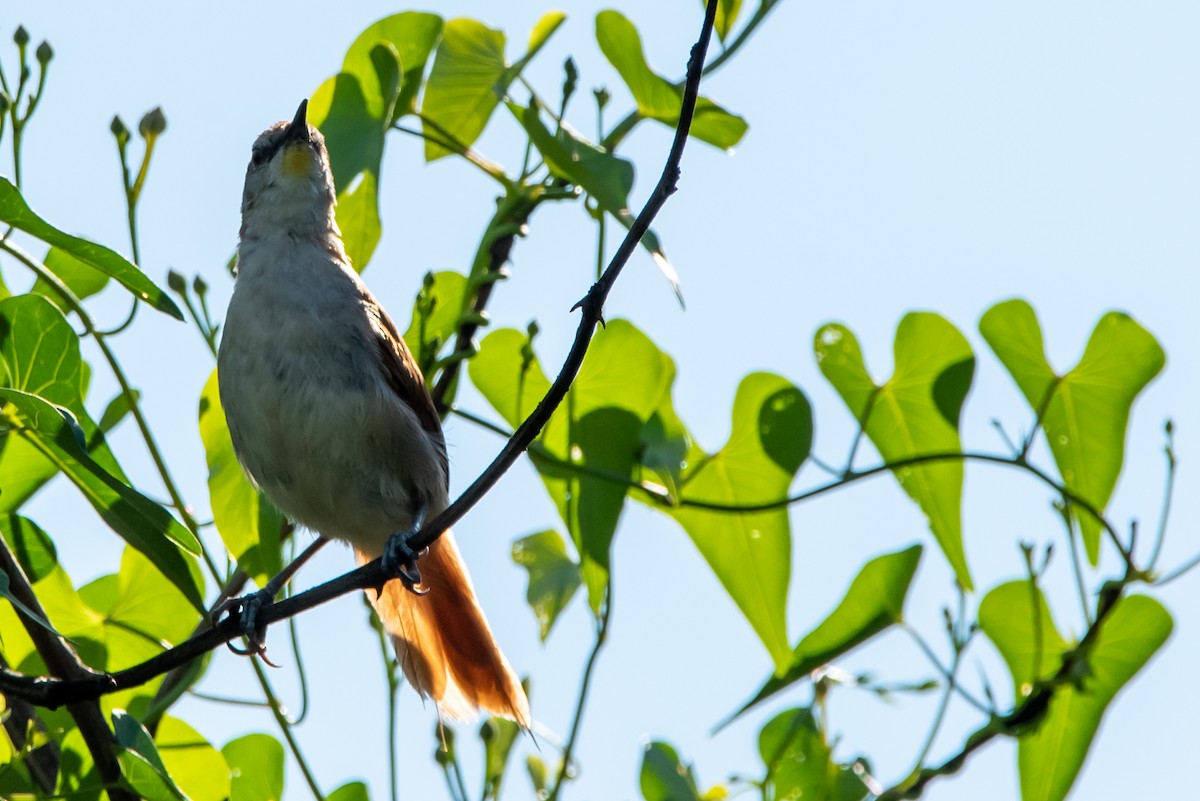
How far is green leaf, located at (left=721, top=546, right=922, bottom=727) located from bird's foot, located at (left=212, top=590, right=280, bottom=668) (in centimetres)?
113

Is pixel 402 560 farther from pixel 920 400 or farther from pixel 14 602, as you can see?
pixel 920 400

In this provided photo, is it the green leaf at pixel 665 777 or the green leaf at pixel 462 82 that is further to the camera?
the green leaf at pixel 462 82

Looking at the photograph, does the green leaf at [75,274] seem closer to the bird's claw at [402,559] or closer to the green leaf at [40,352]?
the green leaf at [40,352]

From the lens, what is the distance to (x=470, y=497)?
200 cm

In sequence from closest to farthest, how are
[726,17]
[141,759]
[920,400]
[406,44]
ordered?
1. [141,759]
2. [726,17]
3. [920,400]
4. [406,44]

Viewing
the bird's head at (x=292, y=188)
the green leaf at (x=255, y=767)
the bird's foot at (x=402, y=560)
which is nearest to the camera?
the bird's foot at (x=402, y=560)

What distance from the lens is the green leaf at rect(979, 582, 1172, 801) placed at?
2.90 m

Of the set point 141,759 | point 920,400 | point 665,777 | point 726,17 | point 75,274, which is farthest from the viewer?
point 920,400

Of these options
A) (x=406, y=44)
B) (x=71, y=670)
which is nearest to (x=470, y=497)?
(x=71, y=670)

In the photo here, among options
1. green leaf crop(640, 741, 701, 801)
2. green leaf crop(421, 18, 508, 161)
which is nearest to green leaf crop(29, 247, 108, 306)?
green leaf crop(421, 18, 508, 161)

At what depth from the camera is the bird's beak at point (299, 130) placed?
Result: 371cm

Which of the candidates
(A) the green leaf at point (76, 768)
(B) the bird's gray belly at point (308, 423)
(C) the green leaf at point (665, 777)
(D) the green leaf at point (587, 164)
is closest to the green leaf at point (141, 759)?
(A) the green leaf at point (76, 768)

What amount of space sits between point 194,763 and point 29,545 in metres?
0.58

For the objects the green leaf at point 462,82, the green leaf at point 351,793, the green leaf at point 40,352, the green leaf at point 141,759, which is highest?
the green leaf at point 462,82
